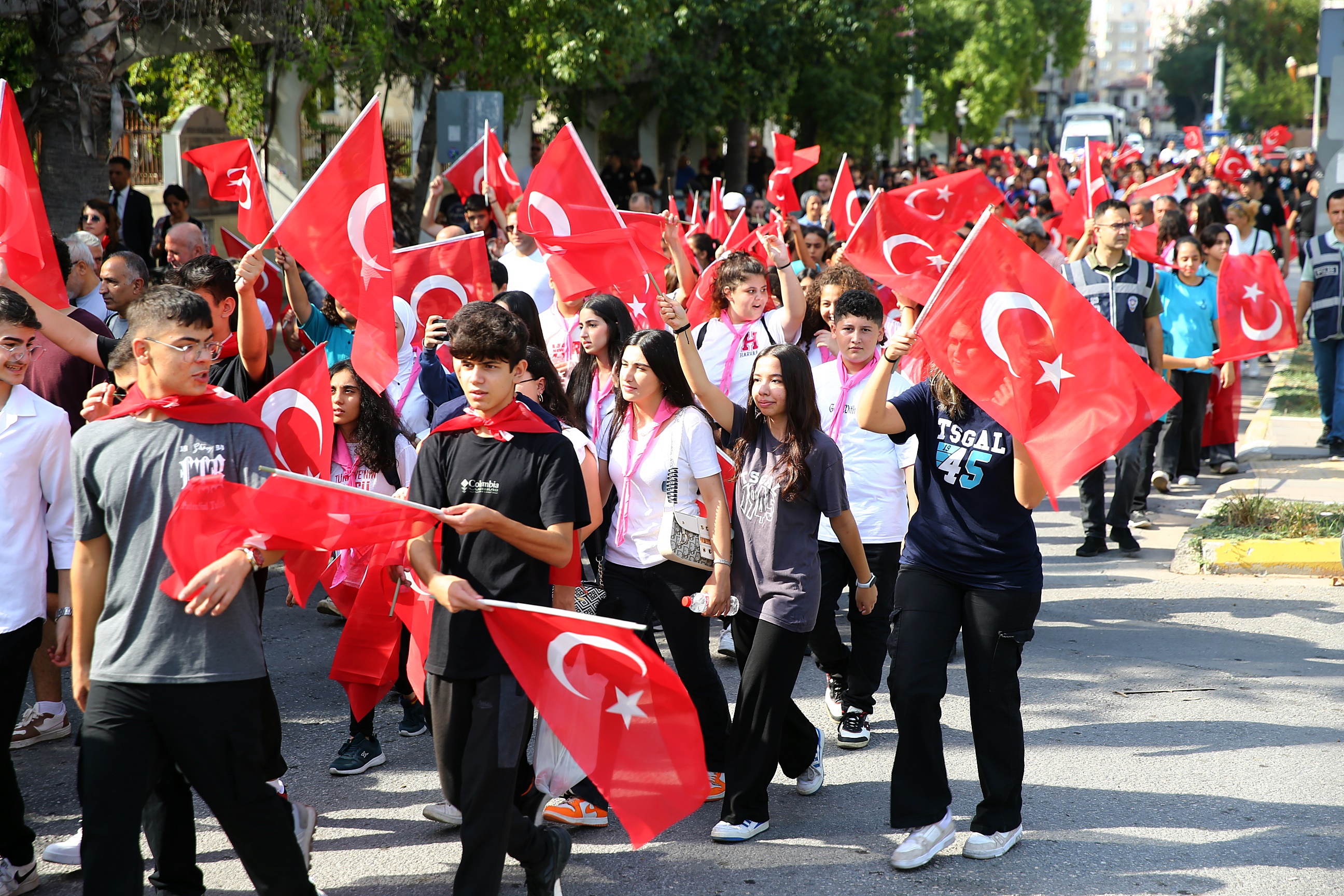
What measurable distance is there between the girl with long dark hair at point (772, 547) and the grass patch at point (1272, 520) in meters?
4.76

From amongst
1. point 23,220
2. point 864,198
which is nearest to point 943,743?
point 23,220

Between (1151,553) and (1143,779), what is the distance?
3861 mm

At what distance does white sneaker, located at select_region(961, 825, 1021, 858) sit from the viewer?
4.40 m

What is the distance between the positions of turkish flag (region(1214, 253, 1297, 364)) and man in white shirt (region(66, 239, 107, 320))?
25.1ft

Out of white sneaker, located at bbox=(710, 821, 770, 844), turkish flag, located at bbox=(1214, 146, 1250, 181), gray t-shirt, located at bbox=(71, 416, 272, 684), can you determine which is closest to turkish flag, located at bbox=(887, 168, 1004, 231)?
white sneaker, located at bbox=(710, 821, 770, 844)

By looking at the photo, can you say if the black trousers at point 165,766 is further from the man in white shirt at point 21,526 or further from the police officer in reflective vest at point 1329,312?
the police officer in reflective vest at point 1329,312

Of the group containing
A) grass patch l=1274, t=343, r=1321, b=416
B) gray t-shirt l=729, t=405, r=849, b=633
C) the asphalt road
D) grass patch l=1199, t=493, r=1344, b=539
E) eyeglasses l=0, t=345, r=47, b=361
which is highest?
eyeglasses l=0, t=345, r=47, b=361

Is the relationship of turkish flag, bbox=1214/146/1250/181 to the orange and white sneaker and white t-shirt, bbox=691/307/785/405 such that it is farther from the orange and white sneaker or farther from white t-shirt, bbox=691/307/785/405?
the orange and white sneaker

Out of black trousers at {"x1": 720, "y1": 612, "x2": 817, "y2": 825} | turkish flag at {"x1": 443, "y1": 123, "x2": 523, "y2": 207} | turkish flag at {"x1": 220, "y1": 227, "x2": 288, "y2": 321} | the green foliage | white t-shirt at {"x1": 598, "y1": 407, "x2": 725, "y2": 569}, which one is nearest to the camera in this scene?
black trousers at {"x1": 720, "y1": 612, "x2": 817, "y2": 825}

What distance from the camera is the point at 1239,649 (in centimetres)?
675

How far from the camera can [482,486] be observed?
3826 mm

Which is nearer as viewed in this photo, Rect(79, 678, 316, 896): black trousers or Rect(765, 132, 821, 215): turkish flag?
Rect(79, 678, 316, 896): black trousers

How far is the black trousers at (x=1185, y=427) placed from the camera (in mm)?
9977

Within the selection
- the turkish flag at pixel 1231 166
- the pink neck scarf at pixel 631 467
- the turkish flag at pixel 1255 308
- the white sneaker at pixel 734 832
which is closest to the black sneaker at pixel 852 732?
the white sneaker at pixel 734 832
